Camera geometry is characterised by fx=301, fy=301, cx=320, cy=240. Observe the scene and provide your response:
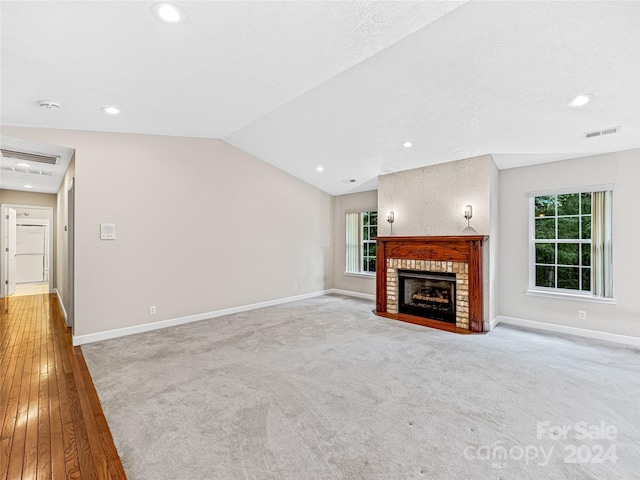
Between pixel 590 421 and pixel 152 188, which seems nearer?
pixel 590 421

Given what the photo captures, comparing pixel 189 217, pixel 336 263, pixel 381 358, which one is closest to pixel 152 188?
pixel 189 217

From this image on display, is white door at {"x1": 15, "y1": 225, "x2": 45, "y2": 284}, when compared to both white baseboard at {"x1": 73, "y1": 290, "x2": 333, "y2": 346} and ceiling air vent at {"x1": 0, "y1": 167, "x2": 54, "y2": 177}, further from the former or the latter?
white baseboard at {"x1": 73, "y1": 290, "x2": 333, "y2": 346}

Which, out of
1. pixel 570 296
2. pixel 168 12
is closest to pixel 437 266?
pixel 570 296

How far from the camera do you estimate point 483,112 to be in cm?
338

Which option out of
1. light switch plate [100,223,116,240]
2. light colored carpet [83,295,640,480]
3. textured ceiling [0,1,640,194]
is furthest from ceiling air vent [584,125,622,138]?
light switch plate [100,223,116,240]

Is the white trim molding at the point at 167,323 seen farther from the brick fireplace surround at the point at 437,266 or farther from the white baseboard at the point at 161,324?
the brick fireplace surround at the point at 437,266

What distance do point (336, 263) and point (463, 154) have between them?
3.95 meters

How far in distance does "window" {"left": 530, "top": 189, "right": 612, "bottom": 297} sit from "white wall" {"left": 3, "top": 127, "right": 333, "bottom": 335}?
14.0ft

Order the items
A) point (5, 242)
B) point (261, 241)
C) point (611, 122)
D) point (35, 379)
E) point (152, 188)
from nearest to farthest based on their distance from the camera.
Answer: point (35, 379), point (611, 122), point (152, 188), point (261, 241), point (5, 242)

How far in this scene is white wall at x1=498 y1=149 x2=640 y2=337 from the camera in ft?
12.6

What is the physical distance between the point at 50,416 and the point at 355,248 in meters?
5.85

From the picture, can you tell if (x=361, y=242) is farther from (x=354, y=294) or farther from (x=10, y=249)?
(x=10, y=249)

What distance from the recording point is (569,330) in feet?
13.9

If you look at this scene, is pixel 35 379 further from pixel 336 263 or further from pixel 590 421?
pixel 336 263
